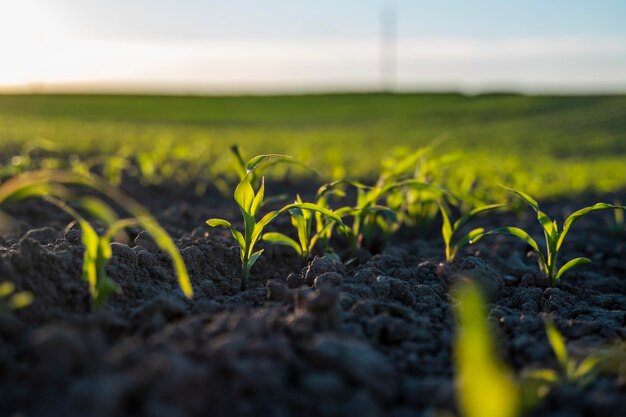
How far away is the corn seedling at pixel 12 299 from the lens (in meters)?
1.35

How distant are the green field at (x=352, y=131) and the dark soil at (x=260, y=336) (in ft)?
4.37

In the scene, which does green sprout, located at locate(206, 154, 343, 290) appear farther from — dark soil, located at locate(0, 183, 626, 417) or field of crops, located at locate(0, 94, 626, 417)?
dark soil, located at locate(0, 183, 626, 417)

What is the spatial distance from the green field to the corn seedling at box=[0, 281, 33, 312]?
2.27 meters

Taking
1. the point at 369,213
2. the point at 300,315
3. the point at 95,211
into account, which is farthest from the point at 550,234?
the point at 95,211

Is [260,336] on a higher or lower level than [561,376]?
higher

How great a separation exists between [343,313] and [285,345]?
380 millimetres

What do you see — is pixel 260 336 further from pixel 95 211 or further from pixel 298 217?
pixel 298 217

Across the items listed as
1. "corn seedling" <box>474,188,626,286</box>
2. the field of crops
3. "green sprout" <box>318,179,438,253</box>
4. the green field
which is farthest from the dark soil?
the green field

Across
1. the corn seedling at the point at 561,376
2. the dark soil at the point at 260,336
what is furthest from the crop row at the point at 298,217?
the corn seedling at the point at 561,376

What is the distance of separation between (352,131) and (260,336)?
68.7 feet

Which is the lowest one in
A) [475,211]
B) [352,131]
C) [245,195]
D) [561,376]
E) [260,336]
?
[352,131]

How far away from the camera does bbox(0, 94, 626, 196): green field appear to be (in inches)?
262

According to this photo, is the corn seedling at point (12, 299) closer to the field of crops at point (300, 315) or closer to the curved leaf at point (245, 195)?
the field of crops at point (300, 315)

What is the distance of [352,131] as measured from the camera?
72.4 ft
